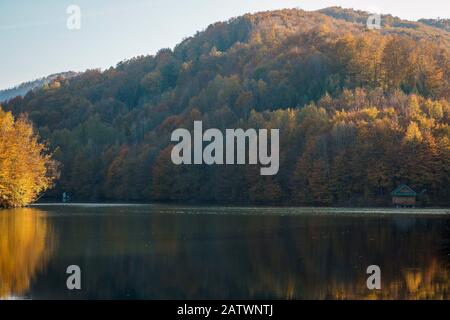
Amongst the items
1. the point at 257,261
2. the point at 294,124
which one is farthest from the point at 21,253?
the point at 294,124

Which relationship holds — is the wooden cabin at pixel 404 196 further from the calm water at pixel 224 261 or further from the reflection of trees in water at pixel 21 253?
the reflection of trees in water at pixel 21 253

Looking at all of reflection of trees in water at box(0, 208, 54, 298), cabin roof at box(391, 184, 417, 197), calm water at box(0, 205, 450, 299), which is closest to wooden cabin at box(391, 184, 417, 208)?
cabin roof at box(391, 184, 417, 197)

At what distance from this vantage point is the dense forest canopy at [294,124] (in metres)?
99.3

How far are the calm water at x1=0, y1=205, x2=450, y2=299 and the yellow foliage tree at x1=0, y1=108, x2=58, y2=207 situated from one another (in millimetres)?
27581

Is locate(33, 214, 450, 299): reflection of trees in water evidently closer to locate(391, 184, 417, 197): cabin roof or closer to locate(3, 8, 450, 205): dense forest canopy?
locate(391, 184, 417, 197): cabin roof

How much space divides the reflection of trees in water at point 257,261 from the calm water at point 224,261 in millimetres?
36

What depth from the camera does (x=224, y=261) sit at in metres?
30.1

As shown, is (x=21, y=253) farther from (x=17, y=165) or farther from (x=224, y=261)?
(x=17, y=165)

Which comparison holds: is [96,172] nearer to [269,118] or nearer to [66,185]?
[66,185]

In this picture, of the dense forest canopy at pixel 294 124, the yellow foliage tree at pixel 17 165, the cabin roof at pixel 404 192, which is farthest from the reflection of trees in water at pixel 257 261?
the dense forest canopy at pixel 294 124

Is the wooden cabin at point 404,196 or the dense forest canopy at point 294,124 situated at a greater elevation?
the dense forest canopy at point 294,124

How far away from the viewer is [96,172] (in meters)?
140
